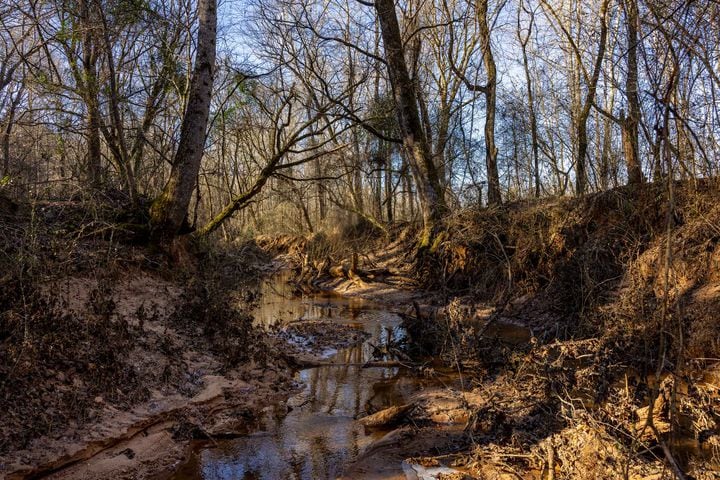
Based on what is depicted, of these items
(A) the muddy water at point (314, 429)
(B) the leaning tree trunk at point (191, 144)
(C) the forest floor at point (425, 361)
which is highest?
(B) the leaning tree trunk at point (191, 144)

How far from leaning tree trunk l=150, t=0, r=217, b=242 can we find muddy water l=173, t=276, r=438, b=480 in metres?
3.30

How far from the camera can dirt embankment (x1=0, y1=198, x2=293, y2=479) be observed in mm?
4188

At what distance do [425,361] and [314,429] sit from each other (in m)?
2.60

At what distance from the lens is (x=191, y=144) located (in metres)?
8.01

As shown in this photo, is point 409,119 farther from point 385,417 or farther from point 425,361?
point 385,417

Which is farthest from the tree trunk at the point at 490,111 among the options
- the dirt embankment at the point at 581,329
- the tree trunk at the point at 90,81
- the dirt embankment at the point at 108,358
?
the tree trunk at the point at 90,81

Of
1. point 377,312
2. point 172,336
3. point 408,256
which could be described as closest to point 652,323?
point 172,336

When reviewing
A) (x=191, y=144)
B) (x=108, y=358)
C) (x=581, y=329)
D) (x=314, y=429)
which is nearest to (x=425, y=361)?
(x=581, y=329)

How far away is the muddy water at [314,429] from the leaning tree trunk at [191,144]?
10.8 feet

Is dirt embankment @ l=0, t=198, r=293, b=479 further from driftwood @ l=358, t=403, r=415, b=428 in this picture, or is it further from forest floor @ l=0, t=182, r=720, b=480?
driftwood @ l=358, t=403, r=415, b=428

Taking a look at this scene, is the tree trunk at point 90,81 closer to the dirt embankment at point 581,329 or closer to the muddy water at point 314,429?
the muddy water at point 314,429

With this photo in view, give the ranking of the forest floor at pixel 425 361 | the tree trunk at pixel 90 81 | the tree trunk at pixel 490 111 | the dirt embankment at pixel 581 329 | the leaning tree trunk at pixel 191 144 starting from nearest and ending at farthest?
the dirt embankment at pixel 581 329 → the forest floor at pixel 425 361 → the leaning tree trunk at pixel 191 144 → the tree trunk at pixel 90 81 → the tree trunk at pixel 490 111

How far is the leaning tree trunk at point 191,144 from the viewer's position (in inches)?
317

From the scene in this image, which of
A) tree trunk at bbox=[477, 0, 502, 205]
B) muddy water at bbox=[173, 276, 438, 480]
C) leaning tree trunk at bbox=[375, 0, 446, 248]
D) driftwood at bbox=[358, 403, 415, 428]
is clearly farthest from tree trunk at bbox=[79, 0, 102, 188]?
tree trunk at bbox=[477, 0, 502, 205]
